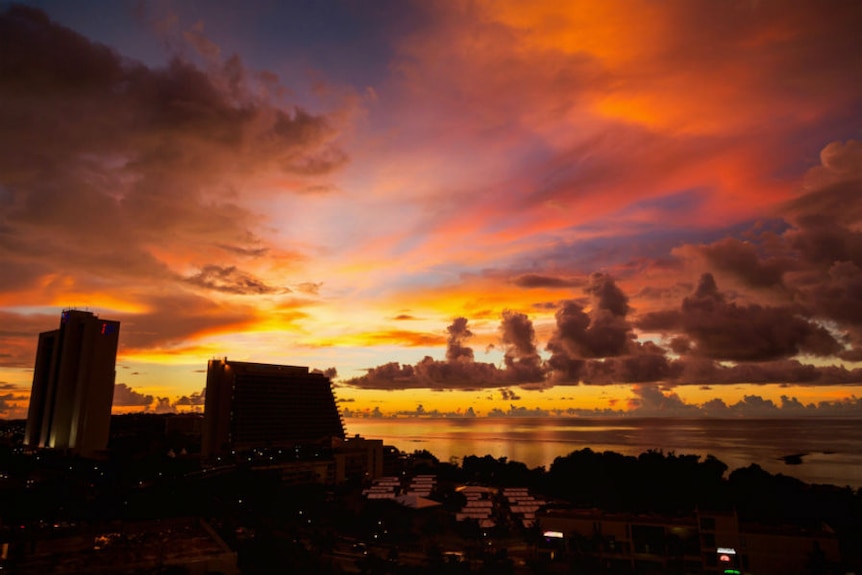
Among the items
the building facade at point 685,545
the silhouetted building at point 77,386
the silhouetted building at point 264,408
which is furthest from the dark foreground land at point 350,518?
the silhouetted building at point 264,408

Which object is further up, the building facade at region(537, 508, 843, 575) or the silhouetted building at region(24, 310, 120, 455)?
the silhouetted building at region(24, 310, 120, 455)

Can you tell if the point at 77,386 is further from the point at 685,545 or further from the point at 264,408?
the point at 685,545

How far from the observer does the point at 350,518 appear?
2013 inches

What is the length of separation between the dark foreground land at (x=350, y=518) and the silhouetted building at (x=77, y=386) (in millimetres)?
3689

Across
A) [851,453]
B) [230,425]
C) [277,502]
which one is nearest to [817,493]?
[277,502]

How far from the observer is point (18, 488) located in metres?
51.6

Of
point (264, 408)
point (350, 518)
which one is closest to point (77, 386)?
point (264, 408)

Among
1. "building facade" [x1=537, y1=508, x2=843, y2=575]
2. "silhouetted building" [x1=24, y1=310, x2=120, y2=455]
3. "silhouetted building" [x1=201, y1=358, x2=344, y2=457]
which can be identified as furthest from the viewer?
"silhouetted building" [x1=201, y1=358, x2=344, y2=457]

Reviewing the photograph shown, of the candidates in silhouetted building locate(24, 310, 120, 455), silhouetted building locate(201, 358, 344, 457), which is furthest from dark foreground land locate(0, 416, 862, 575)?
silhouetted building locate(201, 358, 344, 457)

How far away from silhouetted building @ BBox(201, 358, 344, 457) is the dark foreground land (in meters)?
15.0

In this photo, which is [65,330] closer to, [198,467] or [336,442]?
[198,467]

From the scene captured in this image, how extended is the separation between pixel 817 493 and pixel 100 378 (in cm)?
8642

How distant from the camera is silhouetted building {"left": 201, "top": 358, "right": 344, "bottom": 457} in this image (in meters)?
92.1

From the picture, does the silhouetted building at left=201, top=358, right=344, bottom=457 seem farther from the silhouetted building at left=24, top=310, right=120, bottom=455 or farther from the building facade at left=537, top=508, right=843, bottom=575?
the building facade at left=537, top=508, right=843, bottom=575
